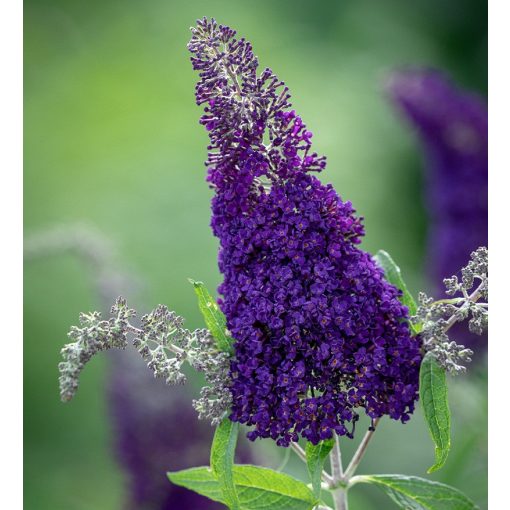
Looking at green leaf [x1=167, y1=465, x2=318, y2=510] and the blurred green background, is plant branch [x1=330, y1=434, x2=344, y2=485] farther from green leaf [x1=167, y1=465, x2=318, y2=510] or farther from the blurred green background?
the blurred green background

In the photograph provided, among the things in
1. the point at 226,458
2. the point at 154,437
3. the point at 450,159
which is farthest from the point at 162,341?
the point at 450,159

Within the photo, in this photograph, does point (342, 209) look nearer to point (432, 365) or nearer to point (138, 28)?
point (432, 365)

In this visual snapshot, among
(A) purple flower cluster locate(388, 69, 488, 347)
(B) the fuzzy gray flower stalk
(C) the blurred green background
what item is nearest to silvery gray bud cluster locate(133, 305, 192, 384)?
(B) the fuzzy gray flower stalk

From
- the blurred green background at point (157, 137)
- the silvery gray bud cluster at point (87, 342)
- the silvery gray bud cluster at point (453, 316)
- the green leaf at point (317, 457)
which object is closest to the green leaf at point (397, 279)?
the silvery gray bud cluster at point (453, 316)

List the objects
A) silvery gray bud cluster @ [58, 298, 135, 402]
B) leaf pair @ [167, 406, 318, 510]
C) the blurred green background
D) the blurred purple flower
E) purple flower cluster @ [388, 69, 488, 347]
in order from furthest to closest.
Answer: the blurred green background → purple flower cluster @ [388, 69, 488, 347] → the blurred purple flower → leaf pair @ [167, 406, 318, 510] → silvery gray bud cluster @ [58, 298, 135, 402]

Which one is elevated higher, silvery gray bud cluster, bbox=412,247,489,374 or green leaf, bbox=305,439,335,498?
silvery gray bud cluster, bbox=412,247,489,374

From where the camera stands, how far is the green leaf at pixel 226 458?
2.18 ft

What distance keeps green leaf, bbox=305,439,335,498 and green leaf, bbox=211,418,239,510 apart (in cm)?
7

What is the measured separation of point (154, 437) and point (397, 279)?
0.65m

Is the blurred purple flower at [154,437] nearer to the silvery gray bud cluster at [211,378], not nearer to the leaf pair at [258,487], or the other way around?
the leaf pair at [258,487]

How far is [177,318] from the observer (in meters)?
0.68

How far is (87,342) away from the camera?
0.65 m

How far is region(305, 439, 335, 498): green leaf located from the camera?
2.19 feet

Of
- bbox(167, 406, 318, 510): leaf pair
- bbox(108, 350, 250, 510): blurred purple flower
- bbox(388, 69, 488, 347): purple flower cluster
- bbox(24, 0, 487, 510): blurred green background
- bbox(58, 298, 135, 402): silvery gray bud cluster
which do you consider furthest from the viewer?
bbox(24, 0, 487, 510): blurred green background
